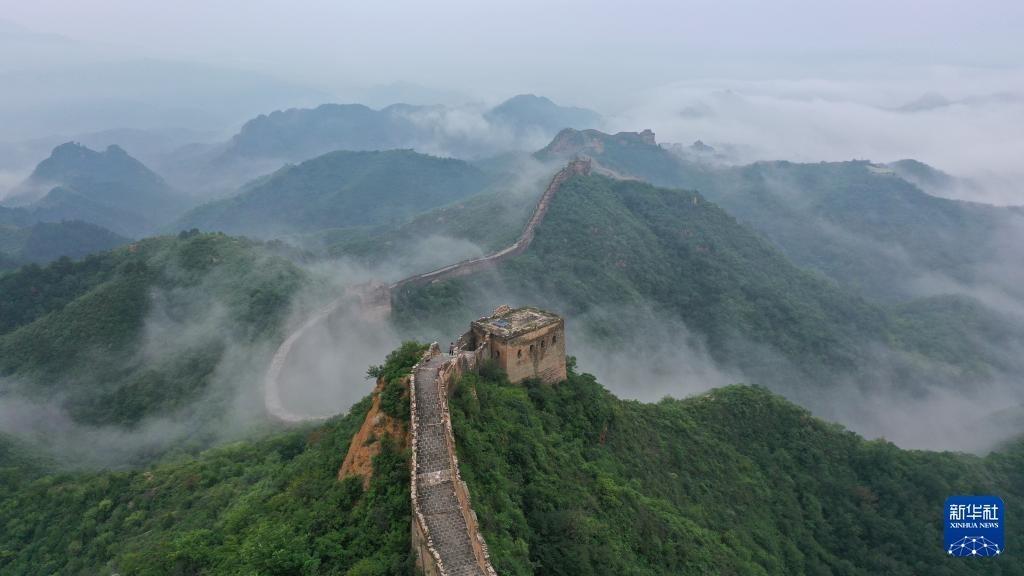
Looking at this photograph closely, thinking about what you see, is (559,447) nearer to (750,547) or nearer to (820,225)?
(750,547)

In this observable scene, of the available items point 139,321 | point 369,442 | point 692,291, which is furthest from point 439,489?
point 692,291

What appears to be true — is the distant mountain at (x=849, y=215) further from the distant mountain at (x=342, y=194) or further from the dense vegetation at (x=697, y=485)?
the dense vegetation at (x=697, y=485)

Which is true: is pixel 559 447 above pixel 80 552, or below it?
above

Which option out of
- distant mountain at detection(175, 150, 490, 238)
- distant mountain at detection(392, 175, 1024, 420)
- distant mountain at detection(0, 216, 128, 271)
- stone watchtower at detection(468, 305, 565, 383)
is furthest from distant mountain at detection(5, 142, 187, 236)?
stone watchtower at detection(468, 305, 565, 383)

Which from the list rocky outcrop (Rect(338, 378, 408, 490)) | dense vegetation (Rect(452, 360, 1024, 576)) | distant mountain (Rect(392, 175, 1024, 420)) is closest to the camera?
rocky outcrop (Rect(338, 378, 408, 490))

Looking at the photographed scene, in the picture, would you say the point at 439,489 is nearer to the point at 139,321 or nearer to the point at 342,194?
the point at 139,321

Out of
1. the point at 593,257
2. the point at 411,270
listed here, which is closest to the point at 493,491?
the point at 411,270

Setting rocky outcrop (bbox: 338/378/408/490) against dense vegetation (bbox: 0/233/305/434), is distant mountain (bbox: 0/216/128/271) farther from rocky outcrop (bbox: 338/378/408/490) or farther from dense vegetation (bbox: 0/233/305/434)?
rocky outcrop (bbox: 338/378/408/490)
